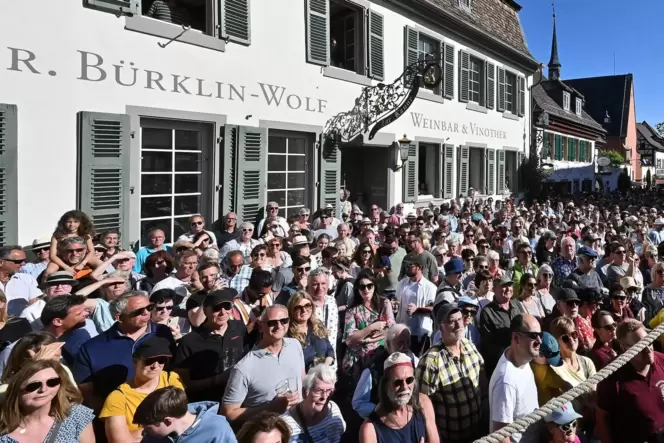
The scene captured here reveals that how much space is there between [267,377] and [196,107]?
5.67 metres

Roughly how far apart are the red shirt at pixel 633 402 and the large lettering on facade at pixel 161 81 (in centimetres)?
656

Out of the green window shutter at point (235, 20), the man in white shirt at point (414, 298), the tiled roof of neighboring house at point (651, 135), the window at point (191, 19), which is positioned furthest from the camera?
the tiled roof of neighboring house at point (651, 135)

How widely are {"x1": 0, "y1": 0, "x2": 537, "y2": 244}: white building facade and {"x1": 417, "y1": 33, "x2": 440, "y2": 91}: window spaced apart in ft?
0.19

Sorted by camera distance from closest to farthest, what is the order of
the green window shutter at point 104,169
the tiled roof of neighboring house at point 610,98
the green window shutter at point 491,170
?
1. the green window shutter at point 104,169
2. the green window shutter at point 491,170
3. the tiled roof of neighboring house at point 610,98

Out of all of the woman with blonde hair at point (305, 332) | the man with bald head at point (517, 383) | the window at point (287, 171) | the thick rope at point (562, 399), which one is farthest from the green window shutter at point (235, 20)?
the thick rope at point (562, 399)

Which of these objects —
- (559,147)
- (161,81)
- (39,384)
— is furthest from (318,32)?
(559,147)

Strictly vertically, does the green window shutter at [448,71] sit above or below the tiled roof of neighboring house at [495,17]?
→ below

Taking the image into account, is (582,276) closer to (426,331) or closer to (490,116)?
(426,331)

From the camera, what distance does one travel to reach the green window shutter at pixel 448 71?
13.7m

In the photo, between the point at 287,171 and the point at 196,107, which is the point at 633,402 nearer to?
the point at 196,107

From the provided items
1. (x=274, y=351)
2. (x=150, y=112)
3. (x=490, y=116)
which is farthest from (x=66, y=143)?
(x=490, y=116)

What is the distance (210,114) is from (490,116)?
10829 mm

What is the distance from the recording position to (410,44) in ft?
40.7

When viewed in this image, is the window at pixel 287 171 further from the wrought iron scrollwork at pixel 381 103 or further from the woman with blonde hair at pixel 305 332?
the woman with blonde hair at pixel 305 332
